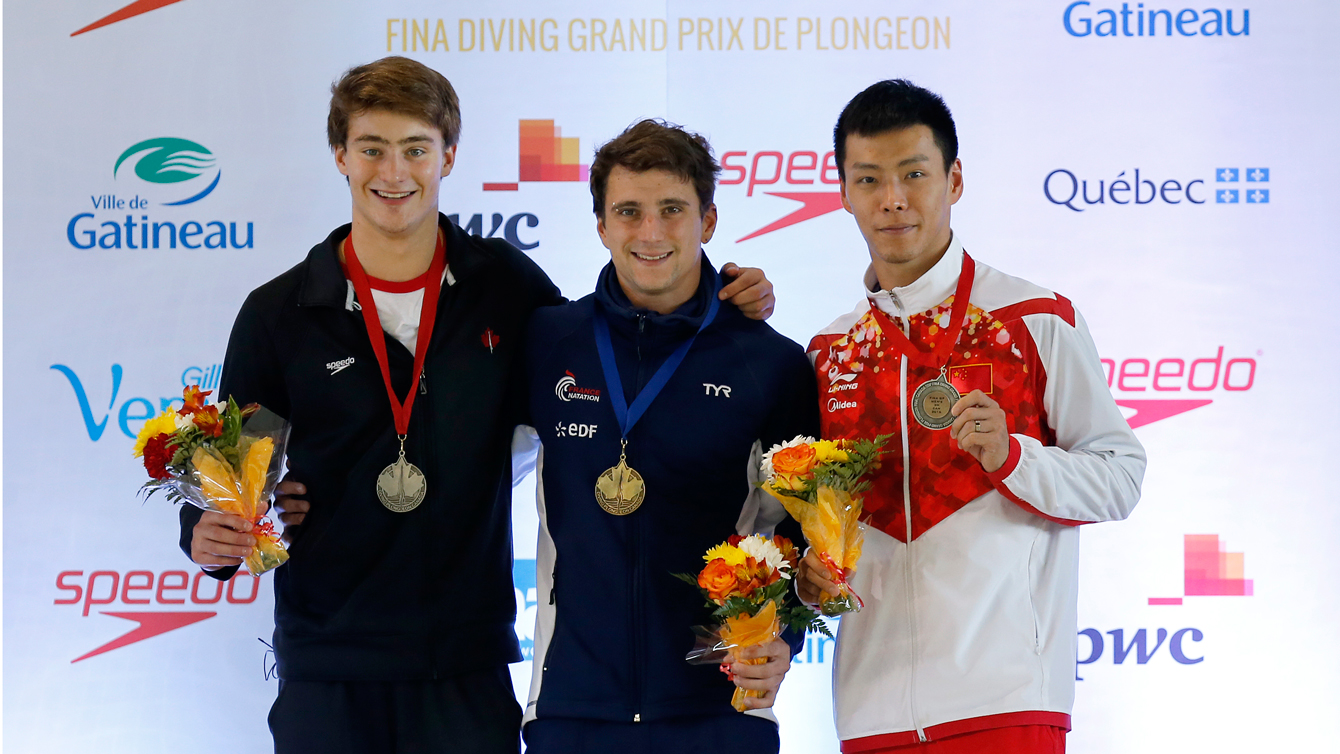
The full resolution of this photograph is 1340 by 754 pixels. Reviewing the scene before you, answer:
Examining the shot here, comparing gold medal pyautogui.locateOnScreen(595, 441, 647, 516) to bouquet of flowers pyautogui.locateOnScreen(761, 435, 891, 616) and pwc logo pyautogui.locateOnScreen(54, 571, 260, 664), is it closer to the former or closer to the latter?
bouquet of flowers pyautogui.locateOnScreen(761, 435, 891, 616)

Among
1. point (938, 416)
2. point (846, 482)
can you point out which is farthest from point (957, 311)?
point (846, 482)

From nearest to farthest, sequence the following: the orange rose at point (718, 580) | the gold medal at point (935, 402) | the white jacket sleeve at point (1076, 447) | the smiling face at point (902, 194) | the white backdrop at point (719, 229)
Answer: the orange rose at point (718, 580), the white jacket sleeve at point (1076, 447), the gold medal at point (935, 402), the smiling face at point (902, 194), the white backdrop at point (719, 229)

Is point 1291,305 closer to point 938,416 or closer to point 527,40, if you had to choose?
point 938,416

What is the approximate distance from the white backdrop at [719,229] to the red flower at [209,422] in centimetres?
185

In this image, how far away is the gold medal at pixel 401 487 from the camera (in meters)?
2.30

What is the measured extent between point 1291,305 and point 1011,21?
4.95 feet

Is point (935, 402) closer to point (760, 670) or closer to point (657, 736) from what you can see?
point (760, 670)

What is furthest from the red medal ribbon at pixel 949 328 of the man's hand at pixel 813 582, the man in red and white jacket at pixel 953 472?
the man's hand at pixel 813 582

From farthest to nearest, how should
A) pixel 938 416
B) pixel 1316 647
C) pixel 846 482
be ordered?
pixel 1316 647, pixel 938 416, pixel 846 482

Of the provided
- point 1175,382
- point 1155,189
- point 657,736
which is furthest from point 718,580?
point 1155,189

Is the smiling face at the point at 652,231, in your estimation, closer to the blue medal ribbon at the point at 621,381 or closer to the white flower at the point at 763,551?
the blue medal ribbon at the point at 621,381

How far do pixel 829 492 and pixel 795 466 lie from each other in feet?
0.30

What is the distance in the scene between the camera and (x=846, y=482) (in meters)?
1.97

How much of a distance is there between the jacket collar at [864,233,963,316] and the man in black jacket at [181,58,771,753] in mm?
315
